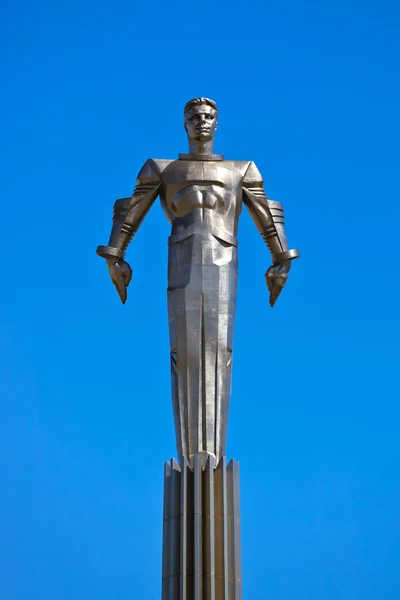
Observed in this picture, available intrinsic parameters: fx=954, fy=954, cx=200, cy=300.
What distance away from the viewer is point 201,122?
1620 cm

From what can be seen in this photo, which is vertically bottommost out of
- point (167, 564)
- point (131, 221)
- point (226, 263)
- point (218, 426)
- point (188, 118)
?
point (167, 564)

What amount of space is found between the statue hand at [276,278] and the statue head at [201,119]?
8.20 feet

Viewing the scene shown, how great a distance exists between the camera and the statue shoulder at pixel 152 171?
52.7 feet

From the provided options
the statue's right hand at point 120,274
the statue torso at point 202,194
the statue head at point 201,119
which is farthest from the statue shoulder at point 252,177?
the statue's right hand at point 120,274

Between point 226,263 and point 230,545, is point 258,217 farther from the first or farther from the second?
point 230,545

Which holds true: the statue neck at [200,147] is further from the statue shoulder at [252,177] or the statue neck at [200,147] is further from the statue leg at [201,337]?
the statue leg at [201,337]

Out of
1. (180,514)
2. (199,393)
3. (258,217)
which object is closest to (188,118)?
(258,217)

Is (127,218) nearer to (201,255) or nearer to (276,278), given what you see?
(201,255)

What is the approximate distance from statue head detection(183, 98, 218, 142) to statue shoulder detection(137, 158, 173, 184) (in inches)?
26.5

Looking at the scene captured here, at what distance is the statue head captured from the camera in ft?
53.1

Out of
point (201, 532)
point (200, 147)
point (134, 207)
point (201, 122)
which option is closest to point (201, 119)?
point (201, 122)

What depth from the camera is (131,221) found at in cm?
1609

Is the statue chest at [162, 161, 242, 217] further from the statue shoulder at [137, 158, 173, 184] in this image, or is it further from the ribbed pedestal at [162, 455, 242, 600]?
the ribbed pedestal at [162, 455, 242, 600]

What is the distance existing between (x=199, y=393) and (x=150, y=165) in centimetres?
411
